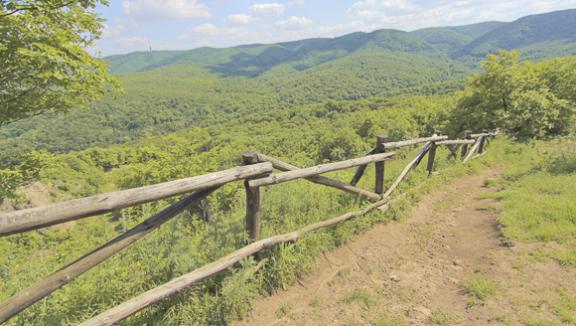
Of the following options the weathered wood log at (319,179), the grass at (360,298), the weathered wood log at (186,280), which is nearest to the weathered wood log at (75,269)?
the weathered wood log at (186,280)

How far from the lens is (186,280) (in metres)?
2.86

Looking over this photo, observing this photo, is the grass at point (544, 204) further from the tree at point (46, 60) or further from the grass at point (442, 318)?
the tree at point (46, 60)

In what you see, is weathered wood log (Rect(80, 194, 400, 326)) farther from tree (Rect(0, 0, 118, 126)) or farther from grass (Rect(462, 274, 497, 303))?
tree (Rect(0, 0, 118, 126))

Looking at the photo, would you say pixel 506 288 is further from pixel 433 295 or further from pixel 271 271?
pixel 271 271

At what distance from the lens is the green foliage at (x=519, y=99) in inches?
573

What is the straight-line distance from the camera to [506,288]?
3.42 meters

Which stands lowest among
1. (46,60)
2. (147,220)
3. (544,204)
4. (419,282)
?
(419,282)

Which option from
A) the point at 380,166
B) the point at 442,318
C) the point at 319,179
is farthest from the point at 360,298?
the point at 380,166

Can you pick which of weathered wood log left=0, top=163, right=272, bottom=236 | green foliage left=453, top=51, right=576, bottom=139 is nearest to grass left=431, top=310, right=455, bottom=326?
weathered wood log left=0, top=163, right=272, bottom=236

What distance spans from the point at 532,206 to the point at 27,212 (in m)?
7.28

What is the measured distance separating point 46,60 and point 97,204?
5501 millimetres

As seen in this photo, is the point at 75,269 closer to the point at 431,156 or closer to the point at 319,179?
the point at 319,179

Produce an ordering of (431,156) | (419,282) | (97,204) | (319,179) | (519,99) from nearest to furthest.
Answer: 1. (97,204)
2. (419,282)
3. (319,179)
4. (431,156)
5. (519,99)

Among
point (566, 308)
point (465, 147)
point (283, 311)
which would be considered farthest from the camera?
point (465, 147)
